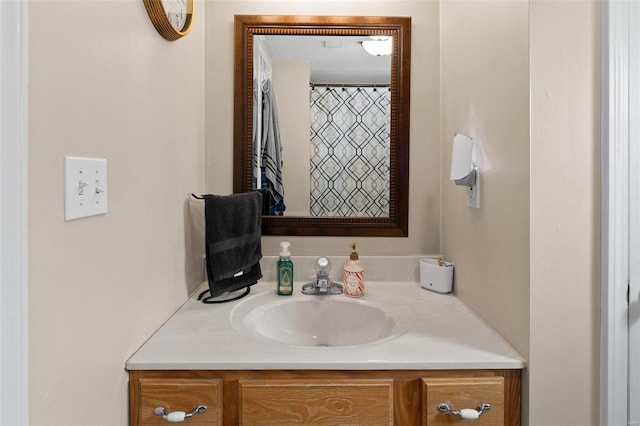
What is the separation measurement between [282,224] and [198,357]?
2.43ft

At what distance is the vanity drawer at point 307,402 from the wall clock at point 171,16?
0.95 m

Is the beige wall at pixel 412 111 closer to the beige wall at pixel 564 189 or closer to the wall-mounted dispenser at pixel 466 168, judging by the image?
the wall-mounted dispenser at pixel 466 168

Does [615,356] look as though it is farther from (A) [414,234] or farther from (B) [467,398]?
(A) [414,234]

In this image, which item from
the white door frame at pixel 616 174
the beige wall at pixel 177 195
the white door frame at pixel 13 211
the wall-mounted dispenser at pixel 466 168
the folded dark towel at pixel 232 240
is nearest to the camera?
the white door frame at pixel 13 211

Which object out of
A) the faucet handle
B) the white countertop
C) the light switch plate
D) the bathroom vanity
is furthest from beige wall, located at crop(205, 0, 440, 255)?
the light switch plate

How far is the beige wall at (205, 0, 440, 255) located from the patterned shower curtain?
12 centimetres

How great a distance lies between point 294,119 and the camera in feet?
5.27

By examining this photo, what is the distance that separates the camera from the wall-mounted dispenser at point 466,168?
1233 millimetres

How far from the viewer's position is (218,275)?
52.8 inches

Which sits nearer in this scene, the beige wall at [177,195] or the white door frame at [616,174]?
the beige wall at [177,195]

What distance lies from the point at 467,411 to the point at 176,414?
2.22ft

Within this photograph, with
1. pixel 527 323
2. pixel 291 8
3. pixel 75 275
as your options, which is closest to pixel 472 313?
pixel 527 323

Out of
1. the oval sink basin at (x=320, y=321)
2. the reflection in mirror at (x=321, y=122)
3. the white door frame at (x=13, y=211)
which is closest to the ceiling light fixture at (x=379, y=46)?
the reflection in mirror at (x=321, y=122)

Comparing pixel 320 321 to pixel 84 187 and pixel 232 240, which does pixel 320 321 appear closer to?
pixel 232 240
